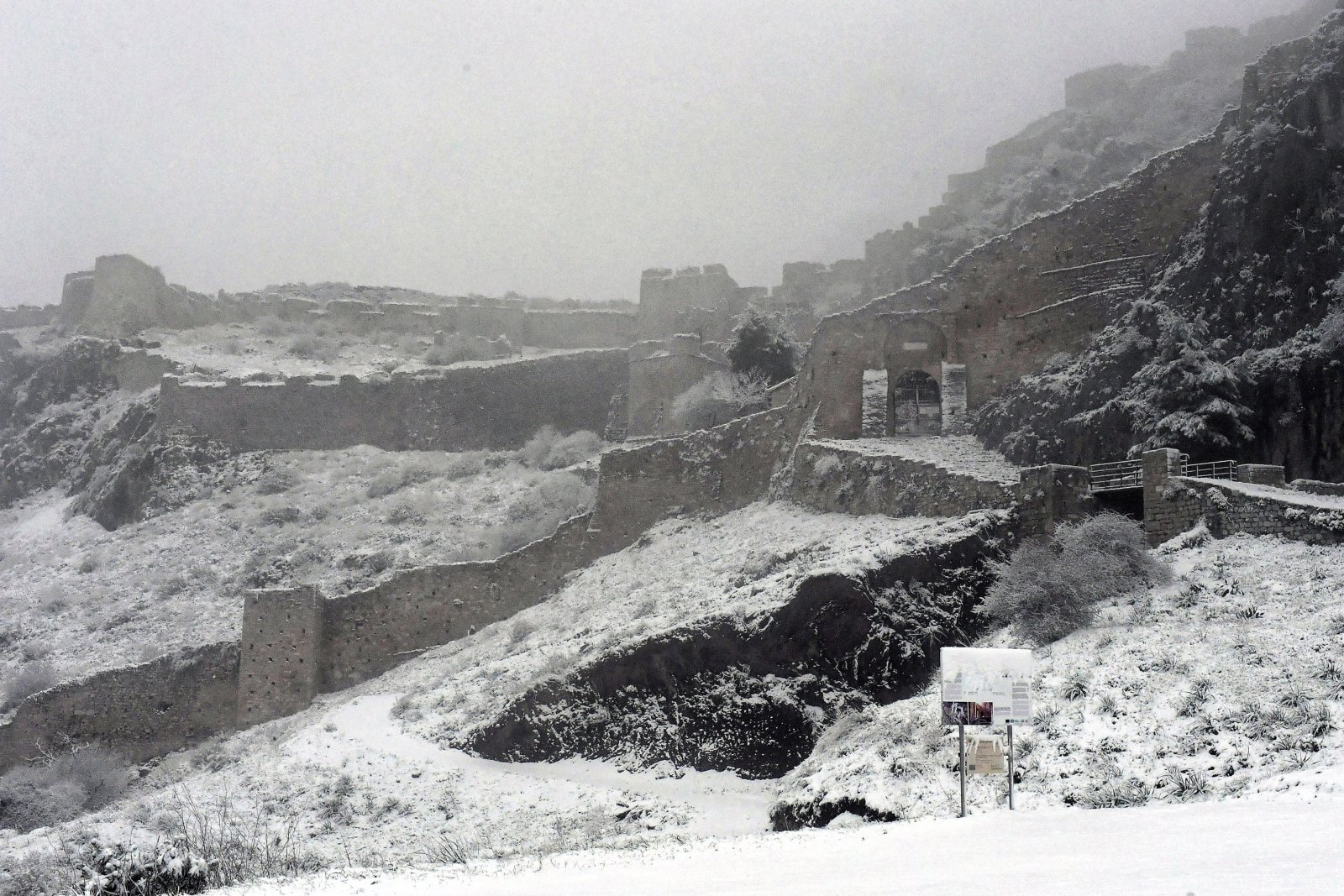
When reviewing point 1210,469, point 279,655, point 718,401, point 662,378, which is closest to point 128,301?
point 662,378

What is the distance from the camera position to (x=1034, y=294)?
30.3m

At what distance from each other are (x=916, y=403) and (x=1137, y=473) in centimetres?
998

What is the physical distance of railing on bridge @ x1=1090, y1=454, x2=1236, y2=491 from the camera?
21000mm

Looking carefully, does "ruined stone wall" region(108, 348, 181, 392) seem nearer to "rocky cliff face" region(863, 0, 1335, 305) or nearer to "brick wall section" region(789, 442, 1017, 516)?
"rocky cliff face" region(863, 0, 1335, 305)

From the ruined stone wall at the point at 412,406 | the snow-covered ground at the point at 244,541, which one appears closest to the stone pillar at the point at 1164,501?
the snow-covered ground at the point at 244,541

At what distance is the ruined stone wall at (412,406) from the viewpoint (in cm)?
4556

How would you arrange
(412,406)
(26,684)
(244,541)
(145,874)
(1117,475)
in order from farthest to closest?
(412,406) < (244,541) < (26,684) < (1117,475) < (145,874)

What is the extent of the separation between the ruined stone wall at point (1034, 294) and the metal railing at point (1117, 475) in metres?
6.73

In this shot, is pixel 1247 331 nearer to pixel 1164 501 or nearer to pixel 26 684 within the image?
pixel 1164 501

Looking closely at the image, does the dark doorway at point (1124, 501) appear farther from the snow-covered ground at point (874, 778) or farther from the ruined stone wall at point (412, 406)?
the ruined stone wall at point (412, 406)

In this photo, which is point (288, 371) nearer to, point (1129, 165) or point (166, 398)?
point (166, 398)

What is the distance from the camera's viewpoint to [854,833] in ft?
41.0

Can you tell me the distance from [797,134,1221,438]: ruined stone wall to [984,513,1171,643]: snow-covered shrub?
10.6m

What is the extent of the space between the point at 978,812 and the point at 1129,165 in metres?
39.2
